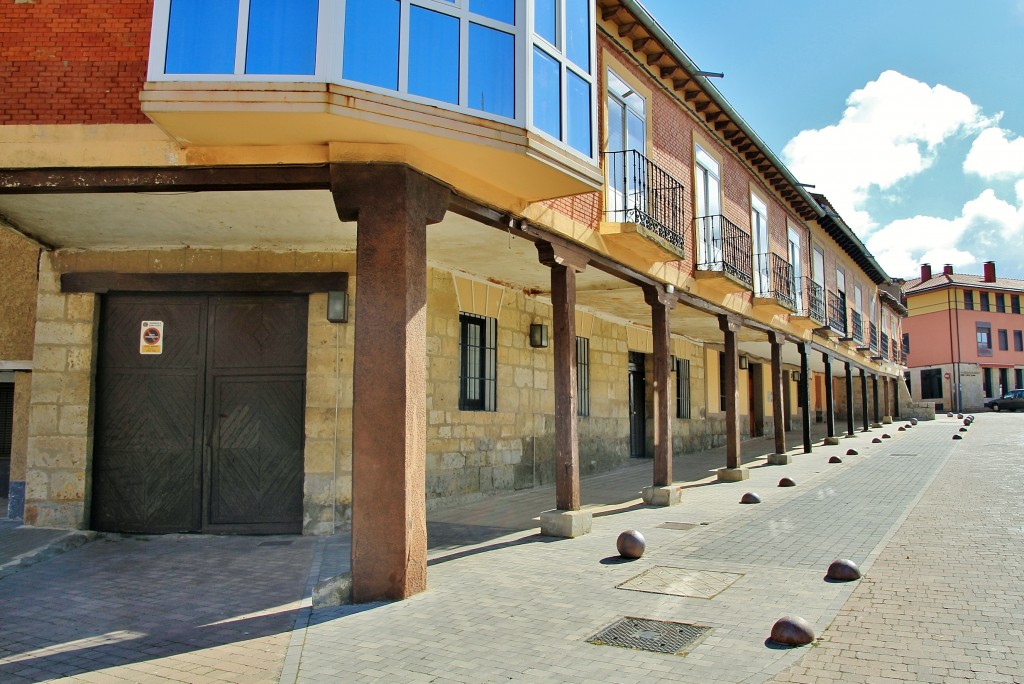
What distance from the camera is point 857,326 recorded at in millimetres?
25625

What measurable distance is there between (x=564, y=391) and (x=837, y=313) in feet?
56.1

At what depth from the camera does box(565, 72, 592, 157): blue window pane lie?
7180mm

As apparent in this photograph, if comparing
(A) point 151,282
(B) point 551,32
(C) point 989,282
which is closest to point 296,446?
(A) point 151,282

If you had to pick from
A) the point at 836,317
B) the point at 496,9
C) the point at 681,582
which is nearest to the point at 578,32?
the point at 496,9

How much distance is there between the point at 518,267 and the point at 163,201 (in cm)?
456

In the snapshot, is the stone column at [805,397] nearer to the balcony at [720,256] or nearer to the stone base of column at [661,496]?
the balcony at [720,256]

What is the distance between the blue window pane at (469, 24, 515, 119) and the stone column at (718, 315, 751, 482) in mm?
8030

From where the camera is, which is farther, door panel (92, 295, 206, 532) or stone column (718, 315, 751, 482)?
stone column (718, 315, 751, 482)

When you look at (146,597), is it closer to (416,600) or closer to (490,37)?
(416,600)

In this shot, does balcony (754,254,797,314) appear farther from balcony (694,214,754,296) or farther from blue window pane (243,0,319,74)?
blue window pane (243,0,319,74)

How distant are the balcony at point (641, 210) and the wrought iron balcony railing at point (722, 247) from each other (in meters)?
0.86

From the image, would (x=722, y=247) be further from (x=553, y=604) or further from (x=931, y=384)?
(x=931, y=384)

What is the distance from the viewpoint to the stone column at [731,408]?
12805mm

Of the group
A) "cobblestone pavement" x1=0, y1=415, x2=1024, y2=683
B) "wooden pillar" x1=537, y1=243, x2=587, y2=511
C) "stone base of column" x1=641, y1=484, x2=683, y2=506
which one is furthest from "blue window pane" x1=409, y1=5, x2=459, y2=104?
"stone base of column" x1=641, y1=484, x2=683, y2=506
